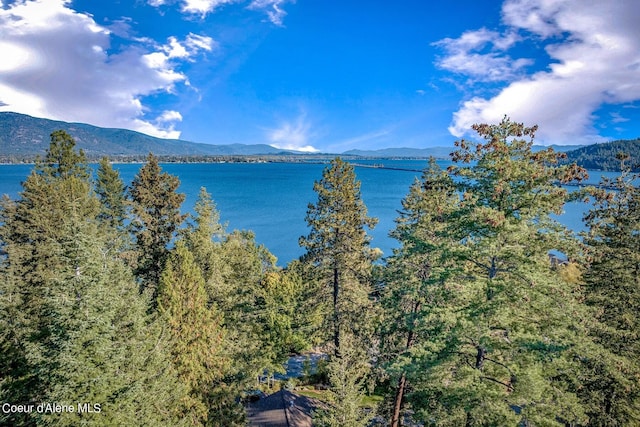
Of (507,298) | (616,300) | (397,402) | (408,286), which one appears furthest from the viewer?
(397,402)

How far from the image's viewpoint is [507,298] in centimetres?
945

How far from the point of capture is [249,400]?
23703 millimetres

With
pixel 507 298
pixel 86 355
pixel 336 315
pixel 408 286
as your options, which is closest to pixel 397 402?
pixel 336 315

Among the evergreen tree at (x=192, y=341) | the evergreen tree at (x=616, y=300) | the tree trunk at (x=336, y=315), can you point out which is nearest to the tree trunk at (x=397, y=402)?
the tree trunk at (x=336, y=315)

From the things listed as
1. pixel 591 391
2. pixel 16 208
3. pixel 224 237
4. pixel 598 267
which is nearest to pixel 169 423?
pixel 591 391

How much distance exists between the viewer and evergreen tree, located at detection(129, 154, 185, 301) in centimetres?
2175

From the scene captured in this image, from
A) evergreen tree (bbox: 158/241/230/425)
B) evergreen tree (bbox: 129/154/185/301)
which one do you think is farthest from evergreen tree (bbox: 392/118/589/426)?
evergreen tree (bbox: 129/154/185/301)

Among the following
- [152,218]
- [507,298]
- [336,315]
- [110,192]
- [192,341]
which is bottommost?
[336,315]

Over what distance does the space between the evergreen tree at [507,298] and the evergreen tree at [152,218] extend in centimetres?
1751

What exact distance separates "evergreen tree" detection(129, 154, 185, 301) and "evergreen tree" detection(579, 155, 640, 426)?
21870mm

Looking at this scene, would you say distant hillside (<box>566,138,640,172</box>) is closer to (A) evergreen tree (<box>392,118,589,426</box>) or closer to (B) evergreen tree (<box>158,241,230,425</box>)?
(A) evergreen tree (<box>392,118,589,426</box>)

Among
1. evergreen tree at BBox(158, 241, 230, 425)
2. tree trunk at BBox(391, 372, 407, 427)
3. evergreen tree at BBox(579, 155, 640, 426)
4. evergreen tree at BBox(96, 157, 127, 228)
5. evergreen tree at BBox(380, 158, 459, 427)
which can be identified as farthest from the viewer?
evergreen tree at BBox(96, 157, 127, 228)

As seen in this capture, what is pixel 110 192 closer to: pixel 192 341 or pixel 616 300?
pixel 192 341

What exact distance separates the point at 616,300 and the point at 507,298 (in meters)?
7.15
